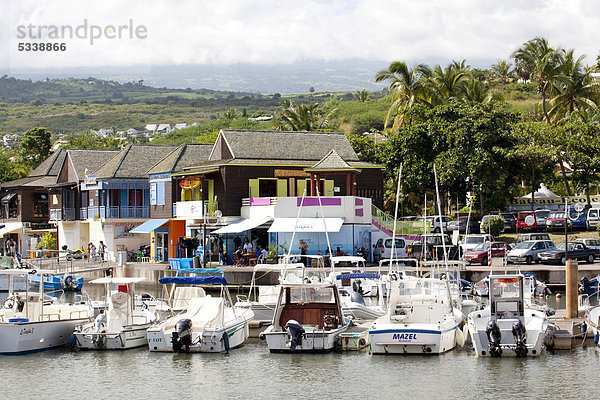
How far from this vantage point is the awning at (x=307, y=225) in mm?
51594

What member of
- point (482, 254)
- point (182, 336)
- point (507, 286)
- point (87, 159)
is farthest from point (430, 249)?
point (87, 159)

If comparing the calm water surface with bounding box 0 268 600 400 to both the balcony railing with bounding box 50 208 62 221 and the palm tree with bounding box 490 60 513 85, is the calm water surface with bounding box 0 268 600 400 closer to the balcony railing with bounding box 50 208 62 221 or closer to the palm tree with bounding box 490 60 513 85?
the balcony railing with bounding box 50 208 62 221

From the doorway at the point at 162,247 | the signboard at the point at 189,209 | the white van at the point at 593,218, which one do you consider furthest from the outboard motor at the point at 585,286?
the doorway at the point at 162,247

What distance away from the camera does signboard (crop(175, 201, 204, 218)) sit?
58406 mm

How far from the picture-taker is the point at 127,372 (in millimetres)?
26953

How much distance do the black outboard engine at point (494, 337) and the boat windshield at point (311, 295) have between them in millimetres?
6257

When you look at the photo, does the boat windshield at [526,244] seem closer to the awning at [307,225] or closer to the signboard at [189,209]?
the awning at [307,225]

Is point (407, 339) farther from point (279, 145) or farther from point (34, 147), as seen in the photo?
point (34, 147)

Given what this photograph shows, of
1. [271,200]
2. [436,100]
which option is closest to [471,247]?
[271,200]

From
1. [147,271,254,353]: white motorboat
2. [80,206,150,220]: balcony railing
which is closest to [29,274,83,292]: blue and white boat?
[80,206,150,220]: balcony railing

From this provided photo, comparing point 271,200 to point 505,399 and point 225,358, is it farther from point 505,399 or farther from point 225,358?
point 505,399

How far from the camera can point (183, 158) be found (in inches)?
2547

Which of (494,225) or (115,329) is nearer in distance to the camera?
(115,329)

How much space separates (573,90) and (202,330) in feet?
168
